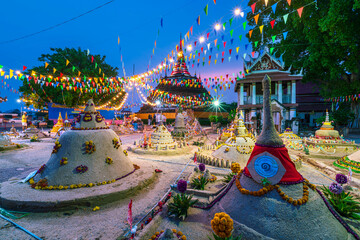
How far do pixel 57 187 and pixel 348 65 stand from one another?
27944 mm

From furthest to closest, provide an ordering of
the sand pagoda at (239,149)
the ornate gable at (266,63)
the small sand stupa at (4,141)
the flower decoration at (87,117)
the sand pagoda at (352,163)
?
1. the ornate gable at (266,63)
2. the small sand stupa at (4,141)
3. the sand pagoda at (239,149)
4. the sand pagoda at (352,163)
5. the flower decoration at (87,117)

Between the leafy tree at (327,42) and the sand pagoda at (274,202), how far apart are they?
15.7 m

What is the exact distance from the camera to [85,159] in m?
6.38

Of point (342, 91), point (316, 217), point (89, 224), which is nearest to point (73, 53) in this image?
point (89, 224)

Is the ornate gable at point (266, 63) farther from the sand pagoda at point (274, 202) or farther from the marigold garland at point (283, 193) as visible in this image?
the marigold garland at point (283, 193)

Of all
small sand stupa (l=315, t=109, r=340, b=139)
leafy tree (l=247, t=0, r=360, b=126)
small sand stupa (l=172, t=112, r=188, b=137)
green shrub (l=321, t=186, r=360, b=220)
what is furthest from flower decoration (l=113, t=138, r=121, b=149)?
leafy tree (l=247, t=0, r=360, b=126)

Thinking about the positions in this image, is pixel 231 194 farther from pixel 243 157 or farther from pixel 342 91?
pixel 342 91

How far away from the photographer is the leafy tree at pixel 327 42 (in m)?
17.1

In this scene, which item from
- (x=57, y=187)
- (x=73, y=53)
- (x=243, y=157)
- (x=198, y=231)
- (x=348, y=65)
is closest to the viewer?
(x=198, y=231)

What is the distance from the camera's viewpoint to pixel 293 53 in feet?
83.3

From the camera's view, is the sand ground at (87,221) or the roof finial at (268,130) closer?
the roof finial at (268,130)

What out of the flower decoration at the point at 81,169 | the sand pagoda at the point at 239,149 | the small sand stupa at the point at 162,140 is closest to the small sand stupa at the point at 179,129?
the small sand stupa at the point at 162,140

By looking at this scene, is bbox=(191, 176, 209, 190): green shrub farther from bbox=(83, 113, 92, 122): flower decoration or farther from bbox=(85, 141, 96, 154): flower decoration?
bbox=(83, 113, 92, 122): flower decoration

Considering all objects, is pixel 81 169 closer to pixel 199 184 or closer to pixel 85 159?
pixel 85 159
